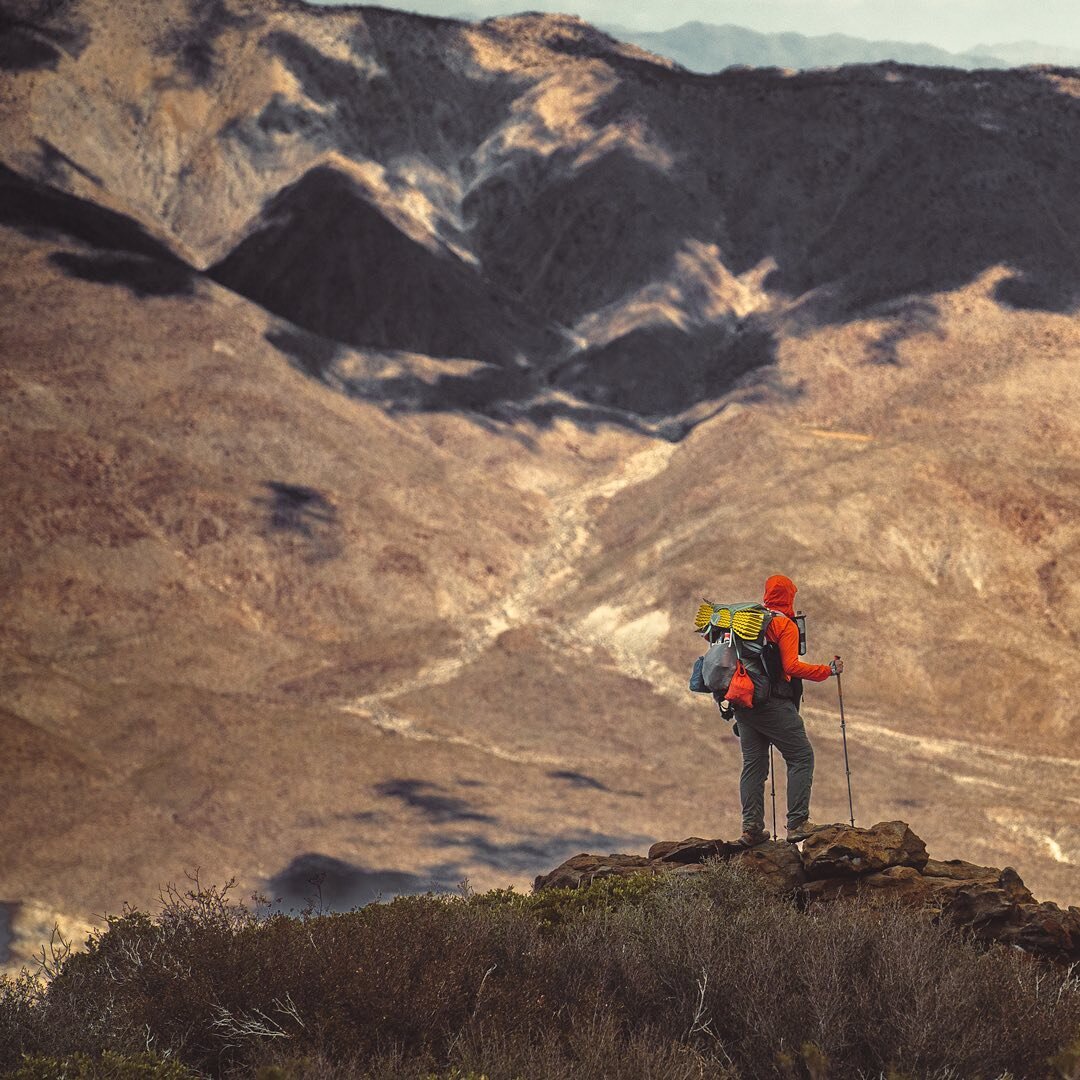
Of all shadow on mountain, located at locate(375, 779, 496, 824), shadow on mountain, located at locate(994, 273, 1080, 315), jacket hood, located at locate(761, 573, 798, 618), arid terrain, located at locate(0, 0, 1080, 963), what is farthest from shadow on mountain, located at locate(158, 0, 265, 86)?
jacket hood, located at locate(761, 573, 798, 618)

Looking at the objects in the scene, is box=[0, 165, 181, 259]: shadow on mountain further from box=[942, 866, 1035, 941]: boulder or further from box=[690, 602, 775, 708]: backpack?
box=[942, 866, 1035, 941]: boulder

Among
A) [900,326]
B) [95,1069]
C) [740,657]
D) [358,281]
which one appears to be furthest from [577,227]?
[95,1069]

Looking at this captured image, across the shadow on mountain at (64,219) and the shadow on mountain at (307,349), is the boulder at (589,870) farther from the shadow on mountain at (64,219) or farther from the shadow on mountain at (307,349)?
the shadow on mountain at (64,219)

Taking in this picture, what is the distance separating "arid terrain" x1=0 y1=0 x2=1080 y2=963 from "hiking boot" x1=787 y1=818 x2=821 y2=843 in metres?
18.1

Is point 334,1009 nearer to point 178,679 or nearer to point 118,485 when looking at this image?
point 178,679

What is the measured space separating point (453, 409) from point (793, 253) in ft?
92.8

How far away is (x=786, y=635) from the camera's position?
10.3 meters

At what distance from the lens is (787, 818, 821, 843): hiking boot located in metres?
10.4

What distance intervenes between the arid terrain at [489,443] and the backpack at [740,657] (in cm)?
1827

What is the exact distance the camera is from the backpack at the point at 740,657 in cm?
1026

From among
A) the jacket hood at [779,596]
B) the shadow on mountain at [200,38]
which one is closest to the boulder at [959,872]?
the jacket hood at [779,596]

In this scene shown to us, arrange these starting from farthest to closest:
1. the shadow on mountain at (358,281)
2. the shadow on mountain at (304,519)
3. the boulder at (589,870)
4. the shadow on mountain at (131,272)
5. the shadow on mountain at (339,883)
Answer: the shadow on mountain at (358,281) → the shadow on mountain at (131,272) → the shadow on mountain at (304,519) → the shadow on mountain at (339,883) → the boulder at (589,870)

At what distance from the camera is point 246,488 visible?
157ft

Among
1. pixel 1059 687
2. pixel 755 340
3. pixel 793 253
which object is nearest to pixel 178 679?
pixel 1059 687
